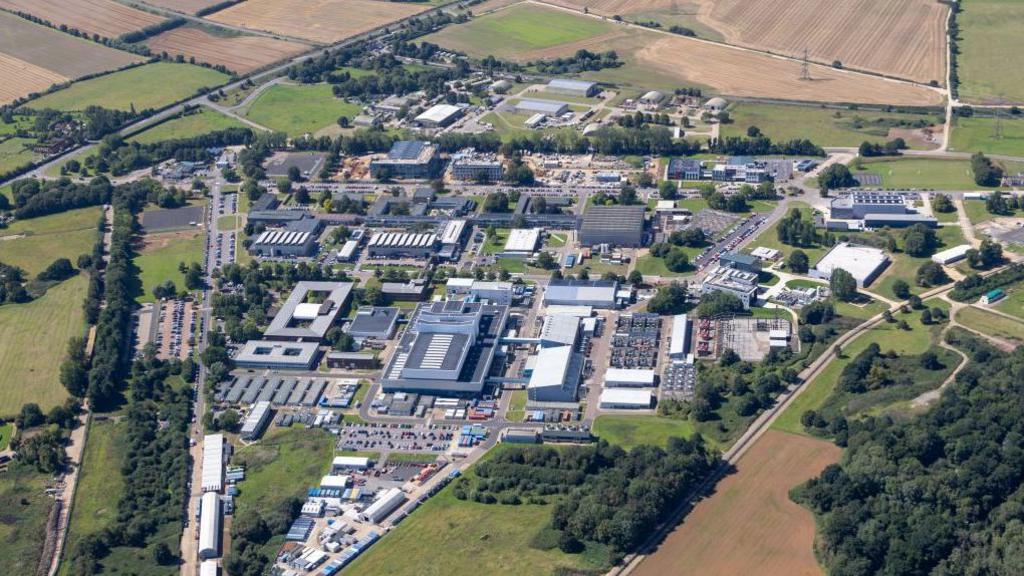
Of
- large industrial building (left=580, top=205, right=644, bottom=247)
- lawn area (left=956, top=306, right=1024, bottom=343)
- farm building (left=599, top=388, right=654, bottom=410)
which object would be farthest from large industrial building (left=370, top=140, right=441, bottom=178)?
lawn area (left=956, top=306, right=1024, bottom=343)

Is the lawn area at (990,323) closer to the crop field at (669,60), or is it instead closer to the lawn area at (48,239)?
the crop field at (669,60)

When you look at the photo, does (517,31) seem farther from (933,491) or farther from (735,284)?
(933,491)

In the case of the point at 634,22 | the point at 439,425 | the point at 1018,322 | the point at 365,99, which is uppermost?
the point at 634,22

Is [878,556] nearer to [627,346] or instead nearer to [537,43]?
[627,346]

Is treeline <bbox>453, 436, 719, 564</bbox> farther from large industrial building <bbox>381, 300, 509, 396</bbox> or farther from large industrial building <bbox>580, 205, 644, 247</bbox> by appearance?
large industrial building <bbox>580, 205, 644, 247</bbox>

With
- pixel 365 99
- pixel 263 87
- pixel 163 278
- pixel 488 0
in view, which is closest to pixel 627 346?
pixel 163 278

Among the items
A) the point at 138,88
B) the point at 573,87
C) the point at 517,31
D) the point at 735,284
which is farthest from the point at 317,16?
the point at 735,284
